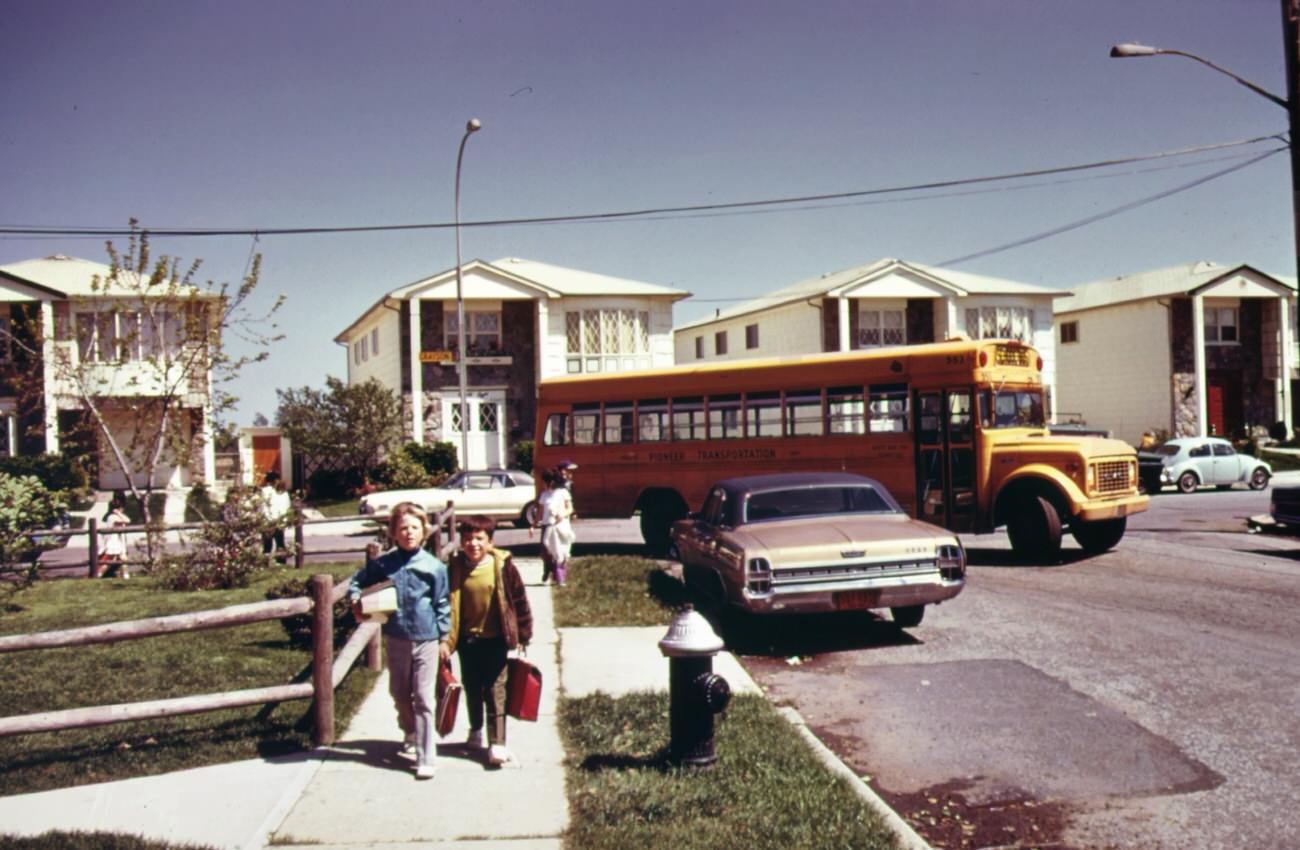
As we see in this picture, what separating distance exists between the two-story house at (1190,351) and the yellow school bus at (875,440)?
28.8 m

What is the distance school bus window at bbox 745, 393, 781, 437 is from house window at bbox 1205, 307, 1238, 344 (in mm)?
32705

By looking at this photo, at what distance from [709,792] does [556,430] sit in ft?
42.7

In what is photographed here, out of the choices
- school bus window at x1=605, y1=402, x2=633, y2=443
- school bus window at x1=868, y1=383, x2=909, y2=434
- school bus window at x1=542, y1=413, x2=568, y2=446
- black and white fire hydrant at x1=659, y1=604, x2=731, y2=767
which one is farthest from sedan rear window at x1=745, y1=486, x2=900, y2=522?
school bus window at x1=542, y1=413, x2=568, y2=446

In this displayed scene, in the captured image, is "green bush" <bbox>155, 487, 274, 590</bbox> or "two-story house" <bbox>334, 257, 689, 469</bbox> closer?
"green bush" <bbox>155, 487, 274, 590</bbox>

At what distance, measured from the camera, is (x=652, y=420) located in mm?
17422

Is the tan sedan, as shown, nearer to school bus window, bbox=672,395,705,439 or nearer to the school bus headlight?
the school bus headlight

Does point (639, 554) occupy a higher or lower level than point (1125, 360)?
lower

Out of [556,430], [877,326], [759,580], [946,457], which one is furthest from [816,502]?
[877,326]

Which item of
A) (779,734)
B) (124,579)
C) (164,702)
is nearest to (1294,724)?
(779,734)

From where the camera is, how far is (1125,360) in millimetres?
43656

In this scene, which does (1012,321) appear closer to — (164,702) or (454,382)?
(454,382)

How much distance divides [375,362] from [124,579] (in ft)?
78.9

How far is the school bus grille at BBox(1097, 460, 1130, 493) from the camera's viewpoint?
14.4m

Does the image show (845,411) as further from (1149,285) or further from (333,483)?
(1149,285)
